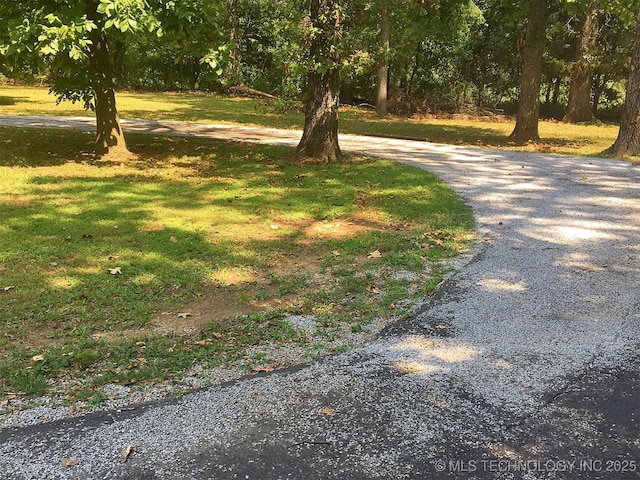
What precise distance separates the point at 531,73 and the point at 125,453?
52.3ft

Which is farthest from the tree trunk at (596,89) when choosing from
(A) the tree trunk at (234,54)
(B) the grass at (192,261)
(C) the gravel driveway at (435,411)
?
(C) the gravel driveway at (435,411)

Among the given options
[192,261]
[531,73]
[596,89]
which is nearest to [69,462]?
[192,261]

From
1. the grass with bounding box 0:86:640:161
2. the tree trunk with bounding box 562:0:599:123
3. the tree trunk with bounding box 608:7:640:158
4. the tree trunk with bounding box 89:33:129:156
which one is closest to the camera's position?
the tree trunk with bounding box 89:33:129:156

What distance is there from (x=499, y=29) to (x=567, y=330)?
26.3 meters

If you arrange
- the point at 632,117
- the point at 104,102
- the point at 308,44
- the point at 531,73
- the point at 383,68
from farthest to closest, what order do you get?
1. the point at 383,68
2. the point at 531,73
3. the point at 632,117
4. the point at 104,102
5. the point at 308,44

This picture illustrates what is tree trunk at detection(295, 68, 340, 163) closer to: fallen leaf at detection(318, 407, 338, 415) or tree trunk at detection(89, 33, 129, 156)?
tree trunk at detection(89, 33, 129, 156)

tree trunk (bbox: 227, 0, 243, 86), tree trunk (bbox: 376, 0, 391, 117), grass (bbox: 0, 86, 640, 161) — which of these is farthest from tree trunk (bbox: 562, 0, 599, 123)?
tree trunk (bbox: 227, 0, 243, 86)

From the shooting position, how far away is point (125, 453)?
8.73 feet

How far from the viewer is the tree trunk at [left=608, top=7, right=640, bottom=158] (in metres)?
11.8

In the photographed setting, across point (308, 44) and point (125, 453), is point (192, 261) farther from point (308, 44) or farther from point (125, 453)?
point (308, 44)

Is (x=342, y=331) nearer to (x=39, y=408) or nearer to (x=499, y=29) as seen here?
(x=39, y=408)

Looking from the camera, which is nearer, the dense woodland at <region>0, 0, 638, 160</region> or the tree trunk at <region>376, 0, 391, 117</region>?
the dense woodland at <region>0, 0, 638, 160</region>

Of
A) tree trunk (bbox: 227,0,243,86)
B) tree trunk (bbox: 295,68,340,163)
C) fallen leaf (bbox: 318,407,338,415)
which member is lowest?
fallen leaf (bbox: 318,407,338,415)

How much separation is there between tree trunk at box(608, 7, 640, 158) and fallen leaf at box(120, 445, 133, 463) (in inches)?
492
